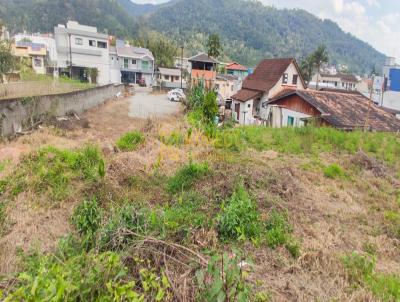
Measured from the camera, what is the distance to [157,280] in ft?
7.79

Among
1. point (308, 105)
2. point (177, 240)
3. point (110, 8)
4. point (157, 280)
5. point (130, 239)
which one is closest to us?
point (157, 280)

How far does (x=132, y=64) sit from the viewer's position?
1548 inches

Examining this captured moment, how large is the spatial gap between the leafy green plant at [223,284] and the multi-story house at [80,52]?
33.7 metres

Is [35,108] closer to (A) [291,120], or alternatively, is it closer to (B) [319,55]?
(A) [291,120]

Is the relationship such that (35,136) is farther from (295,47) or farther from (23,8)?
(295,47)

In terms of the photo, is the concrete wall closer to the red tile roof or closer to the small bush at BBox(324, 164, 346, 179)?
the small bush at BBox(324, 164, 346, 179)

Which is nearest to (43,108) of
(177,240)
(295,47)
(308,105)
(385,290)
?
(177,240)

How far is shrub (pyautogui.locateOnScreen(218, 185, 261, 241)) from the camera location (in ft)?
12.4

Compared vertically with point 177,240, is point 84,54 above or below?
above

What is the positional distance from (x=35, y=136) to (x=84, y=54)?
28.4 meters

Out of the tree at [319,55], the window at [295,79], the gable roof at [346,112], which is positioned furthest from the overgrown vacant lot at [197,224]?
the tree at [319,55]

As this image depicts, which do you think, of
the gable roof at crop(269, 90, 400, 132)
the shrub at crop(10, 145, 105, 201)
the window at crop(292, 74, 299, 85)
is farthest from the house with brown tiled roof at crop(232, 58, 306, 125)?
the shrub at crop(10, 145, 105, 201)

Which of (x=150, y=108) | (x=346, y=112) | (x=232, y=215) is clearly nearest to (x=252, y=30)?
(x=150, y=108)

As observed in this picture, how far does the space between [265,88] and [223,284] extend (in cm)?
2082
